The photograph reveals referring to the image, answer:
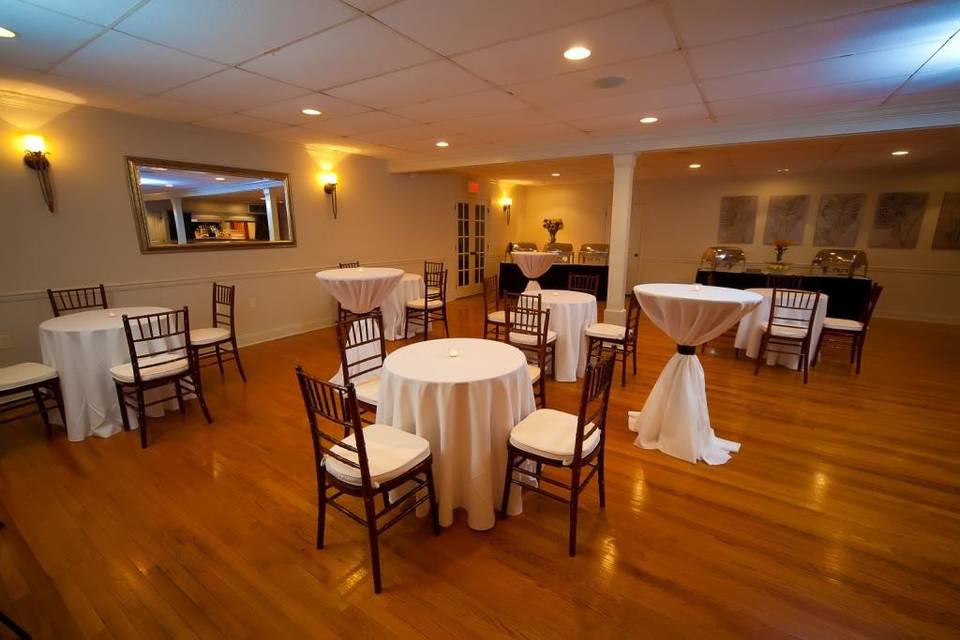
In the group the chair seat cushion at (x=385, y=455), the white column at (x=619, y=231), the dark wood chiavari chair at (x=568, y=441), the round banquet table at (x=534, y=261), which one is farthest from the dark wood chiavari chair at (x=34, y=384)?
the white column at (x=619, y=231)

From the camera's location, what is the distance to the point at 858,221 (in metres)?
7.07

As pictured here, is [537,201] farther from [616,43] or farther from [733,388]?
[616,43]

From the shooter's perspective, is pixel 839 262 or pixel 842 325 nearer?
pixel 842 325

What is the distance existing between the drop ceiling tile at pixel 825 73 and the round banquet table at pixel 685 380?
1567 millimetres

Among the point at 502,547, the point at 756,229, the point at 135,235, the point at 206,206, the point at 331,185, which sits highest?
the point at 331,185

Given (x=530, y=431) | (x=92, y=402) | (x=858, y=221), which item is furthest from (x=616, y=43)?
(x=858, y=221)

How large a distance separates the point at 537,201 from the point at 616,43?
828 centimetres

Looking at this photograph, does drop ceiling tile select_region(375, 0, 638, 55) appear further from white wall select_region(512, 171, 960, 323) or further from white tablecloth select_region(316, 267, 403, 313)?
white wall select_region(512, 171, 960, 323)

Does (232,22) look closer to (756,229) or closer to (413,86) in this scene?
(413,86)

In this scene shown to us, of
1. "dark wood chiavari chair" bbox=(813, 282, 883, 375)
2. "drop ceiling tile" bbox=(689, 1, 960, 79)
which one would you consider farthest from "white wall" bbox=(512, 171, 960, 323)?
"drop ceiling tile" bbox=(689, 1, 960, 79)

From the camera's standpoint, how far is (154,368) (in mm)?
2906

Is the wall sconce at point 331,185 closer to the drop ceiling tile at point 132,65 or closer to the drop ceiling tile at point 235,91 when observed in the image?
the drop ceiling tile at point 235,91

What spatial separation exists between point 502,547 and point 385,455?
75 centimetres

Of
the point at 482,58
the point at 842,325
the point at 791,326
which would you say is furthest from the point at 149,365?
the point at 842,325
